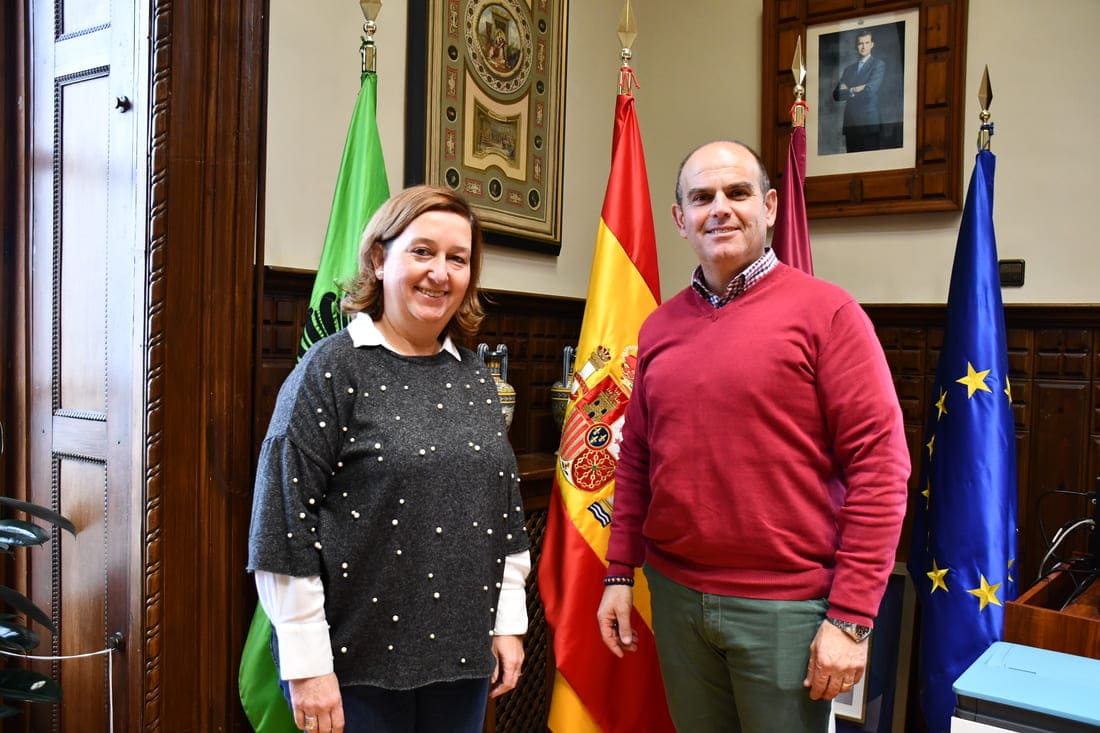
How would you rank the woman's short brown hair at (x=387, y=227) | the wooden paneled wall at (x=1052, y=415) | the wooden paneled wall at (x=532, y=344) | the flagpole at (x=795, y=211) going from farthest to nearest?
the wooden paneled wall at (x=532, y=344) < the wooden paneled wall at (x=1052, y=415) < the flagpole at (x=795, y=211) < the woman's short brown hair at (x=387, y=227)

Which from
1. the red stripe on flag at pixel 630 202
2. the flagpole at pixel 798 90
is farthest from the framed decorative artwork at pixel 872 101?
the red stripe on flag at pixel 630 202

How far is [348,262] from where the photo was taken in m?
1.72

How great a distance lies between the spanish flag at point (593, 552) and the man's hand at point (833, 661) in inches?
29.8

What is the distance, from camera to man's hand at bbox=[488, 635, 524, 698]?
1372mm

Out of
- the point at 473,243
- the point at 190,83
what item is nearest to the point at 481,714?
the point at 473,243

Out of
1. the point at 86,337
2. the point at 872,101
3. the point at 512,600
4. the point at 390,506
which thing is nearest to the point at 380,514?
the point at 390,506

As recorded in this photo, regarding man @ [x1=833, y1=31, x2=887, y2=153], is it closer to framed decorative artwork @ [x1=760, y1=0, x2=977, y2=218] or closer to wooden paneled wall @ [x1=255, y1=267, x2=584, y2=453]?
framed decorative artwork @ [x1=760, y1=0, x2=977, y2=218]

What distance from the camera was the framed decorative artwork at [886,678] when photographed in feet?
7.86

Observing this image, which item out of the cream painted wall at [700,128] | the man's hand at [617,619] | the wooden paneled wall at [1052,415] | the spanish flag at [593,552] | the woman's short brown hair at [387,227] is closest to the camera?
the woman's short brown hair at [387,227]

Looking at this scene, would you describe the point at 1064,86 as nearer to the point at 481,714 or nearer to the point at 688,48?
the point at 688,48

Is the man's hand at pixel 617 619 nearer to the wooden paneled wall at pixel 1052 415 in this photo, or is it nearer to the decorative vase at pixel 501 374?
the decorative vase at pixel 501 374

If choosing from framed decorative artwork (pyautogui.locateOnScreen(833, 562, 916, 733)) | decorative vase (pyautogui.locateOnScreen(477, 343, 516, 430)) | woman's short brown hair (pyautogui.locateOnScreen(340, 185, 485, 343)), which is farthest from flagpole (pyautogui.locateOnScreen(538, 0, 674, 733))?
woman's short brown hair (pyautogui.locateOnScreen(340, 185, 485, 343))

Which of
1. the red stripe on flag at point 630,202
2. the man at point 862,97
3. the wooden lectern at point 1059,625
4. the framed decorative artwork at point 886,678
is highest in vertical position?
the man at point 862,97

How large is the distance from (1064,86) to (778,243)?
3.23 feet
